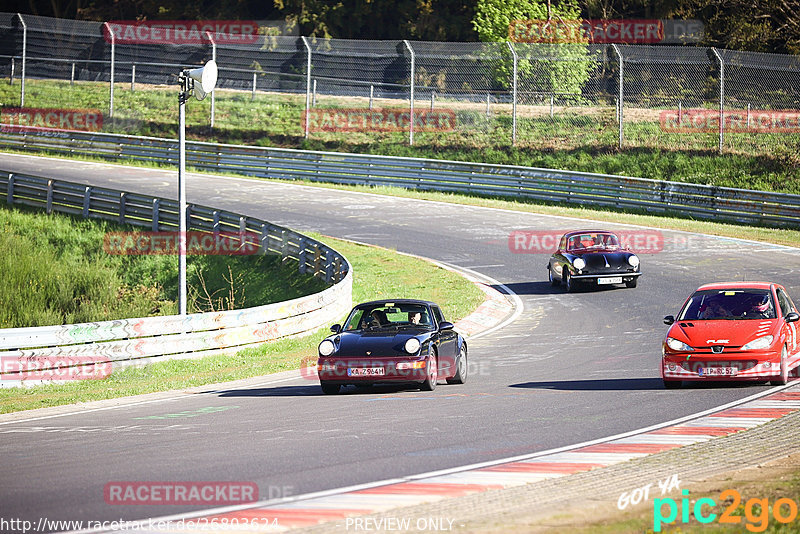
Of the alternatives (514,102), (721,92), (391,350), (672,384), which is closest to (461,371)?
(391,350)

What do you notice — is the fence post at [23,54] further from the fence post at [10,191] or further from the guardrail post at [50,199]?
the guardrail post at [50,199]

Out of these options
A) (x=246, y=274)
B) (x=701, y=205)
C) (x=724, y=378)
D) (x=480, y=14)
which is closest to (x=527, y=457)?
(x=724, y=378)

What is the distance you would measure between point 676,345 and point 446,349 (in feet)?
10.1

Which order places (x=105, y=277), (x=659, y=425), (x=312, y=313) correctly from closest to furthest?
(x=659, y=425), (x=312, y=313), (x=105, y=277)

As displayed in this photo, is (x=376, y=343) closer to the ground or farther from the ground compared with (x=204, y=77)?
closer to the ground

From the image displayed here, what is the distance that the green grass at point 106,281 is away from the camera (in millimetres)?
26344

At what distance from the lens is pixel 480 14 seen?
49750 mm

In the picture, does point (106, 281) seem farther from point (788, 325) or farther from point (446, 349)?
point (788, 325)

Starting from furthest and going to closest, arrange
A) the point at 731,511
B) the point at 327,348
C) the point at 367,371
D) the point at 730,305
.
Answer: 1. the point at 730,305
2. the point at 327,348
3. the point at 367,371
4. the point at 731,511

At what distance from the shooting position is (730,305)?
1473 cm

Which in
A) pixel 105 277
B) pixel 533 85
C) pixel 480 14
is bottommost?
pixel 105 277

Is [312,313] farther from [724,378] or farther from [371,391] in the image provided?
[724,378]

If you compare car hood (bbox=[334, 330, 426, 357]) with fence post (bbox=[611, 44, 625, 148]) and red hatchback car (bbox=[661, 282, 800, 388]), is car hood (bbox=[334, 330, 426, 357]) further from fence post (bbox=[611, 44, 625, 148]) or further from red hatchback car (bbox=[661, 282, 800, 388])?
fence post (bbox=[611, 44, 625, 148])

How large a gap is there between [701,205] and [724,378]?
2261cm
